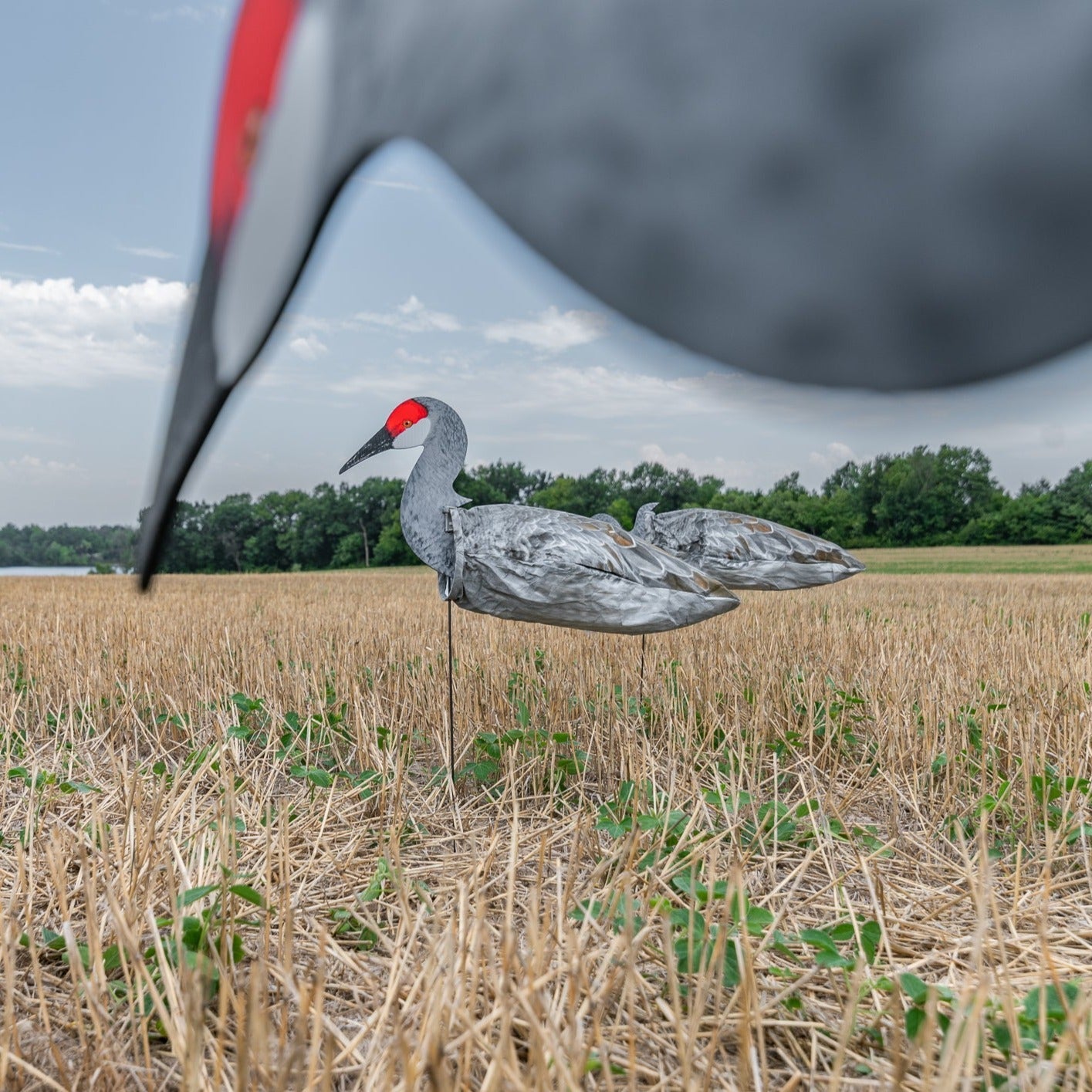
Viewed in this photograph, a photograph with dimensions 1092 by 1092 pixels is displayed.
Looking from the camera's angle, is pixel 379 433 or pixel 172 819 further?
pixel 379 433

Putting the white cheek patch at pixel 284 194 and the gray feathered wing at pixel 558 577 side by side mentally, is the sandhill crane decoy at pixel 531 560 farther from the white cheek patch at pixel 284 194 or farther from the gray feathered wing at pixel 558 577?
the white cheek patch at pixel 284 194

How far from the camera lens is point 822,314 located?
1.65 feet

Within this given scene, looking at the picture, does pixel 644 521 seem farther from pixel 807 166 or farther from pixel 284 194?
pixel 807 166

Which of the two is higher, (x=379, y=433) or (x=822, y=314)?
(x=379, y=433)

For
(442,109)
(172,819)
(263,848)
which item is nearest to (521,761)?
(263,848)

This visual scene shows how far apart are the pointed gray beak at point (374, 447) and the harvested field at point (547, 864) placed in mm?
941

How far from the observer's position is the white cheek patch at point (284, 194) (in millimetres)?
645

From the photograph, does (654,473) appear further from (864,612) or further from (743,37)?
(864,612)

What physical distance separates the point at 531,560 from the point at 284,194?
1.58 m

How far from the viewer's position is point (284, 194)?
0.67 m

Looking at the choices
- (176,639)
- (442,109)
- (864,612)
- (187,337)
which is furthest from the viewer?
(864,612)

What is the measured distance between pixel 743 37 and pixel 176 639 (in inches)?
194

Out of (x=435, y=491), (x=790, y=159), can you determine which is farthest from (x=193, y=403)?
(x=435, y=491)

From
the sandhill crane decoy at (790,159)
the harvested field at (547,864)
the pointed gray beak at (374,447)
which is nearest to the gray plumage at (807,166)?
the sandhill crane decoy at (790,159)
